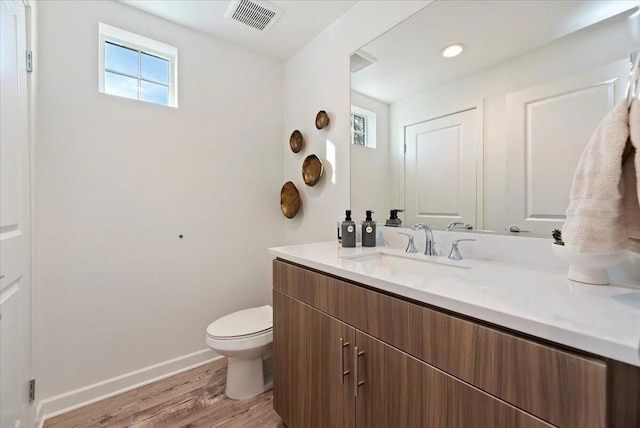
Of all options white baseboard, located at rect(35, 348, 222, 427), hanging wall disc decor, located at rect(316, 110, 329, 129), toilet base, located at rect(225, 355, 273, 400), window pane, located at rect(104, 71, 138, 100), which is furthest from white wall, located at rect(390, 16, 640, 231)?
white baseboard, located at rect(35, 348, 222, 427)

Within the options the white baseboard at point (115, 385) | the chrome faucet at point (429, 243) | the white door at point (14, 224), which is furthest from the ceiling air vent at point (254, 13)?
the white baseboard at point (115, 385)

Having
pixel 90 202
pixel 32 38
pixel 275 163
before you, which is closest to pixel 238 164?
pixel 275 163

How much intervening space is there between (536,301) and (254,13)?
2205 mm

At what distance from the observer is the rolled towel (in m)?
0.61

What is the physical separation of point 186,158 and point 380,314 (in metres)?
1.79

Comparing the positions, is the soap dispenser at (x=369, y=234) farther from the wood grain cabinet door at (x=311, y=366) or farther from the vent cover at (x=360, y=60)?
the vent cover at (x=360, y=60)

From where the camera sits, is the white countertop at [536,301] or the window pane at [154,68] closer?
the white countertop at [536,301]

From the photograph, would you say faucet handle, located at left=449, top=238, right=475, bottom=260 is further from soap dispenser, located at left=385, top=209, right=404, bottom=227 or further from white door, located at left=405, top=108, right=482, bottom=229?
soap dispenser, located at left=385, top=209, right=404, bottom=227

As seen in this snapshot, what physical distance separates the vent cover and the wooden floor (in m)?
2.20

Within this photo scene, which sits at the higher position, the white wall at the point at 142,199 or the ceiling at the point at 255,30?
the ceiling at the point at 255,30

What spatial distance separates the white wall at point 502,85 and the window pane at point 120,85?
1.79 metres

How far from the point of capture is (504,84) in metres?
1.14

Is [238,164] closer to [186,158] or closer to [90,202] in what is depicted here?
[186,158]

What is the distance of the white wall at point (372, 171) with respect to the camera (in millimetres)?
1663
